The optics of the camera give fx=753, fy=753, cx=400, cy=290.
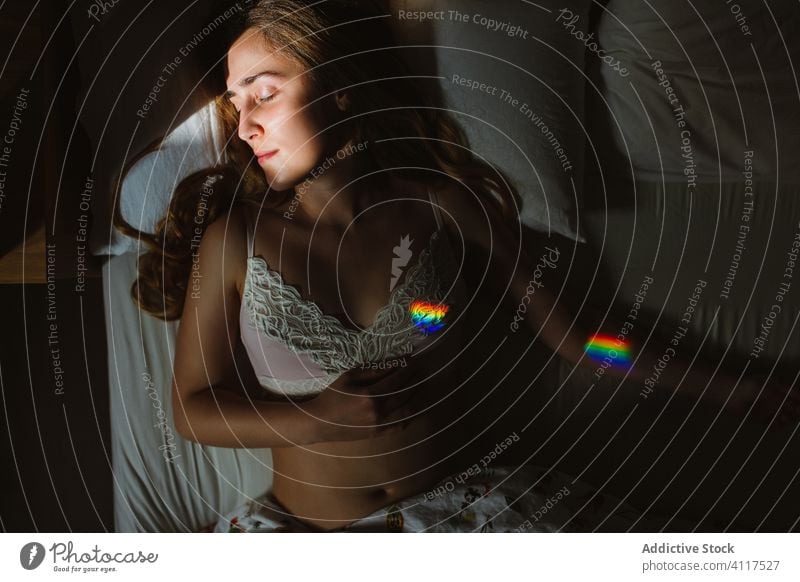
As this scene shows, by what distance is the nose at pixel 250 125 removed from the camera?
727 mm

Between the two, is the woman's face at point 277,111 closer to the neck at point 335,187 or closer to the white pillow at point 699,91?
the neck at point 335,187

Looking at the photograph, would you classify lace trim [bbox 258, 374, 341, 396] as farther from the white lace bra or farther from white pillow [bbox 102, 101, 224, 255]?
white pillow [bbox 102, 101, 224, 255]

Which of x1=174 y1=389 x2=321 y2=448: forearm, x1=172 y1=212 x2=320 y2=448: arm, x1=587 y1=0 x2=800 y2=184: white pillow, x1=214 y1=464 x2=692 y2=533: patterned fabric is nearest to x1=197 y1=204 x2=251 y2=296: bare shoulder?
x1=172 y1=212 x2=320 y2=448: arm

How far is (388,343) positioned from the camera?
0.75m

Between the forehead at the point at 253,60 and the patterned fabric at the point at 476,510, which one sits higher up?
the forehead at the point at 253,60

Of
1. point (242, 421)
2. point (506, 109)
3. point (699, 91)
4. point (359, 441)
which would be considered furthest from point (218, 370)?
point (699, 91)

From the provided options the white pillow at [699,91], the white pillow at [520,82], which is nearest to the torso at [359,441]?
the white pillow at [520,82]

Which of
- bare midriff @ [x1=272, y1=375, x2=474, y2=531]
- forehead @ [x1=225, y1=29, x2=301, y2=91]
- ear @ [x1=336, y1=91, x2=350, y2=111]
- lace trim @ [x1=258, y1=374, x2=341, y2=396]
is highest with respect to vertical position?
forehead @ [x1=225, y1=29, x2=301, y2=91]

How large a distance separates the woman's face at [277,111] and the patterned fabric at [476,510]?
336 millimetres

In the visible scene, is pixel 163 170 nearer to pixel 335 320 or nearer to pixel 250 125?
pixel 250 125

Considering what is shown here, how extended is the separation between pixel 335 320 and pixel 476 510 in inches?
9.6

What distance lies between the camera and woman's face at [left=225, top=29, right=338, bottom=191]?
72 centimetres
